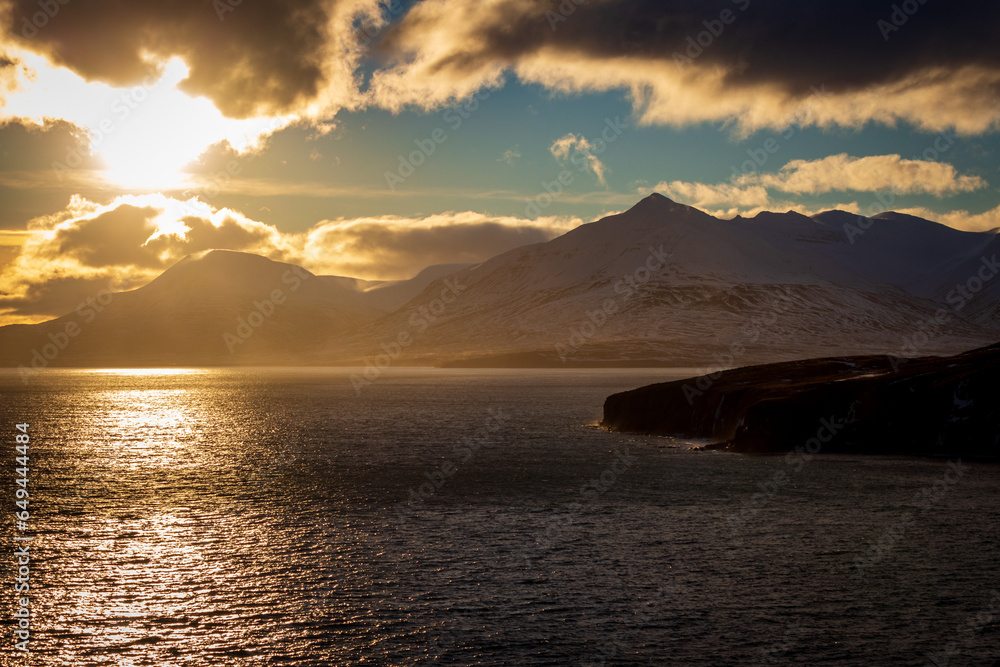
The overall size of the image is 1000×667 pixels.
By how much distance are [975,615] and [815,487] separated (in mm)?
24269

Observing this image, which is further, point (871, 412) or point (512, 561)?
point (871, 412)

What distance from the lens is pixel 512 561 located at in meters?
32.8

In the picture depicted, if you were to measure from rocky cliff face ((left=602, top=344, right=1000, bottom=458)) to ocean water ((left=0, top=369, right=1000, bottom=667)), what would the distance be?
4625 millimetres

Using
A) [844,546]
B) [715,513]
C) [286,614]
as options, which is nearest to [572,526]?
[715,513]

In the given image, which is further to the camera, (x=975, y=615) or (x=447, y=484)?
(x=447, y=484)

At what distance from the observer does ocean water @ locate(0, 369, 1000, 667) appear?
23.8 m

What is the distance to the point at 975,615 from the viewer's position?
2575 centimetres

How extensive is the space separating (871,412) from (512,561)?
47.7m

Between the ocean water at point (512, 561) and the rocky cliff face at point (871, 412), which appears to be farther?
the rocky cliff face at point (871, 412)

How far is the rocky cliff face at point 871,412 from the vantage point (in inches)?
2496

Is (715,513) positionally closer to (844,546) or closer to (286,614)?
(844,546)

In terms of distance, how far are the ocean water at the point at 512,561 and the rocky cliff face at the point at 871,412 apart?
462 cm

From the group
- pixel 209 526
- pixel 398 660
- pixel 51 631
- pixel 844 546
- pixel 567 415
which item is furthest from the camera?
pixel 567 415

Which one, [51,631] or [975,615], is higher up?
[51,631]
